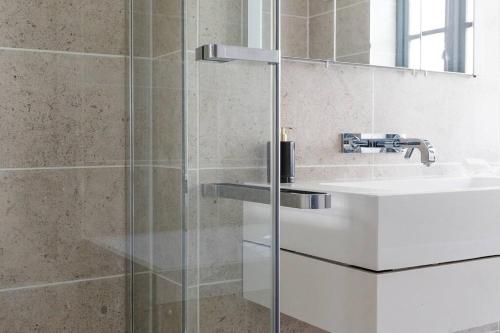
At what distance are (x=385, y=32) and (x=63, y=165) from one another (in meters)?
1.28

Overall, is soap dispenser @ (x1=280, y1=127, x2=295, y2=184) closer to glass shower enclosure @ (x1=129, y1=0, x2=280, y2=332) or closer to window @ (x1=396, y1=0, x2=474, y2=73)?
window @ (x1=396, y1=0, x2=474, y2=73)

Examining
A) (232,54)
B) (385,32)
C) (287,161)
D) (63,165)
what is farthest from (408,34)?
(63,165)

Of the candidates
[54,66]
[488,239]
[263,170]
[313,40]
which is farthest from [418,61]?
[54,66]

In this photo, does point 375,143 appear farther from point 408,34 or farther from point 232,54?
point 232,54

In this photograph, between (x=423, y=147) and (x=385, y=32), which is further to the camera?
(x=385, y=32)

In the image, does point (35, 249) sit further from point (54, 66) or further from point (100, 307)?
point (54, 66)

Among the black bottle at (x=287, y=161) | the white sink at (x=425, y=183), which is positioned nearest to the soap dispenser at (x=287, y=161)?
the black bottle at (x=287, y=161)

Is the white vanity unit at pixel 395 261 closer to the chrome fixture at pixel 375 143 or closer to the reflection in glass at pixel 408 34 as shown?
the chrome fixture at pixel 375 143

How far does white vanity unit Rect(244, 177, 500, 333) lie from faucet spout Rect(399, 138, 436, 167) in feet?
1.11

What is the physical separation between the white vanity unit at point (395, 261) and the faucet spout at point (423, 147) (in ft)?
1.11

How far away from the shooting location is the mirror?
5.57 feet

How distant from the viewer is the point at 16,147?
0.79 metres

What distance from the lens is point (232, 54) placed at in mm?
861

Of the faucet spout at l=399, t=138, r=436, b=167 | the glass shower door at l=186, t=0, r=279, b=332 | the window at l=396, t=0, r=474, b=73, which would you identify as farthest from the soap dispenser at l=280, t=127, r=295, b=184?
the glass shower door at l=186, t=0, r=279, b=332
